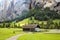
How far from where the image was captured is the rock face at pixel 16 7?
13.6 metres

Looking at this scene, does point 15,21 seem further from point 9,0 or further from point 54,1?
point 54,1

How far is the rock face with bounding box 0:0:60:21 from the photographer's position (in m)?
13.6

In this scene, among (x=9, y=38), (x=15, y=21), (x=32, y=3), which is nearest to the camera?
(x=9, y=38)

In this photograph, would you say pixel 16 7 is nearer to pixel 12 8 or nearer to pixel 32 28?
pixel 12 8

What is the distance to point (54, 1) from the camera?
1496 cm

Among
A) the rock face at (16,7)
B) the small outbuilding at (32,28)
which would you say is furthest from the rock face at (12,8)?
the small outbuilding at (32,28)

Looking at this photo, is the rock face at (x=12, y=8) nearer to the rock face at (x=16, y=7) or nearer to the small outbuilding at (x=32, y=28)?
the rock face at (x=16, y=7)

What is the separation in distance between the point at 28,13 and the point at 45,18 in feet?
4.75

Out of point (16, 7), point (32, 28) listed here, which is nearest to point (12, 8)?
point (16, 7)

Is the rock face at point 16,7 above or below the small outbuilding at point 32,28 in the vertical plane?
above

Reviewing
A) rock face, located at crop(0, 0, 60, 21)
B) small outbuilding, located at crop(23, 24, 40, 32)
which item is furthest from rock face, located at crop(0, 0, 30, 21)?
small outbuilding, located at crop(23, 24, 40, 32)

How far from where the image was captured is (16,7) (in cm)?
1423

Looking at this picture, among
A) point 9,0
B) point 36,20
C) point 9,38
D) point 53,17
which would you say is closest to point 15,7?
point 9,0

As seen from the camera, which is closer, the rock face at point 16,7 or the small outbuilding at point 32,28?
the small outbuilding at point 32,28
